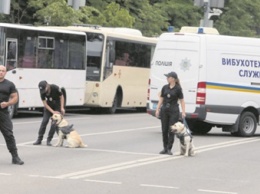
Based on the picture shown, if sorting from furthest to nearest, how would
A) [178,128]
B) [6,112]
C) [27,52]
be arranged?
Result: [27,52], [178,128], [6,112]

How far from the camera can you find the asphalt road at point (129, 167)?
445 inches

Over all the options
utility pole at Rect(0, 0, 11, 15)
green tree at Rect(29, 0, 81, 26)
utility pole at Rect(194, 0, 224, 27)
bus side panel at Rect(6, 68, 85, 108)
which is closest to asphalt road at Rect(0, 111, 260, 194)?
utility pole at Rect(0, 0, 11, 15)

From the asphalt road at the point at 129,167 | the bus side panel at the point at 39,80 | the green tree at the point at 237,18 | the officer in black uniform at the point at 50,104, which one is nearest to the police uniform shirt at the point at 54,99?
the officer in black uniform at the point at 50,104

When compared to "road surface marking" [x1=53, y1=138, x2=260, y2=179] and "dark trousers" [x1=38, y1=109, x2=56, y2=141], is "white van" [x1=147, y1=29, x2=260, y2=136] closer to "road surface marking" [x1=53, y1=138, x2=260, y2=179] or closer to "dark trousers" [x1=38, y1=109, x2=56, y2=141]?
"road surface marking" [x1=53, y1=138, x2=260, y2=179]

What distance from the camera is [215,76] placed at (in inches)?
814

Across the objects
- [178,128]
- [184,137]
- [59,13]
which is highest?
[59,13]

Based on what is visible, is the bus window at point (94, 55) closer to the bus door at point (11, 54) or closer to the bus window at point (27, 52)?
the bus window at point (27, 52)

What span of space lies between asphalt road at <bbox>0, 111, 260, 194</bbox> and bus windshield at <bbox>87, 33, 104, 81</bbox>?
876cm

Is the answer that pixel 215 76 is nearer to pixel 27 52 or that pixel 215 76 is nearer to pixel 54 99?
pixel 54 99

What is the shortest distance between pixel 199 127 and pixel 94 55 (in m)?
8.86

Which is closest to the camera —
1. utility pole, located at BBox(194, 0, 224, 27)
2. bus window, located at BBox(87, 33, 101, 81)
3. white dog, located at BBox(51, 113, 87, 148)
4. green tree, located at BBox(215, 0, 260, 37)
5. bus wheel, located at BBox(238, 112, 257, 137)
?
white dog, located at BBox(51, 113, 87, 148)

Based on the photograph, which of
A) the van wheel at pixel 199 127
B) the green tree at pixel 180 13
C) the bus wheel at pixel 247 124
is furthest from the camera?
the green tree at pixel 180 13

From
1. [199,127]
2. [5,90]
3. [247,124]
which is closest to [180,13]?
[199,127]

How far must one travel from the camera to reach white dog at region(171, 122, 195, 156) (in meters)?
15.4
